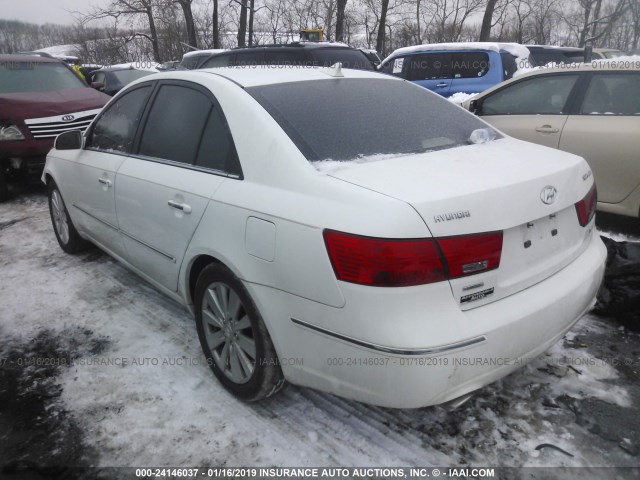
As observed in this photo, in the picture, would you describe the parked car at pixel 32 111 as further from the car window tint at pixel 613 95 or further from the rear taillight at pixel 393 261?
the car window tint at pixel 613 95

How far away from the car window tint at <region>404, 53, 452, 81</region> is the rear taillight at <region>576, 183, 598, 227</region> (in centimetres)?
765

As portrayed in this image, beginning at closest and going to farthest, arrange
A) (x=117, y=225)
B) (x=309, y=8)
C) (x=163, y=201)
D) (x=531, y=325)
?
1. (x=531, y=325)
2. (x=163, y=201)
3. (x=117, y=225)
4. (x=309, y=8)

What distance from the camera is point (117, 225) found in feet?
11.2

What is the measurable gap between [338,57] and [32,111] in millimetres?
4924

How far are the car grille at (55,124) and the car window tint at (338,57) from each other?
376 centimetres

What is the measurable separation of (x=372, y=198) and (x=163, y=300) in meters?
2.34

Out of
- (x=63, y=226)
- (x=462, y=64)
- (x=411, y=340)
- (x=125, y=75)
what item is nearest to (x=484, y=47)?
(x=462, y=64)

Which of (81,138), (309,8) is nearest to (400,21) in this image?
(309,8)

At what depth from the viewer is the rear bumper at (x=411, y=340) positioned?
1.79 meters

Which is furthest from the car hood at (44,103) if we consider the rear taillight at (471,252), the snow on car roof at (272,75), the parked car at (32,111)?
the rear taillight at (471,252)

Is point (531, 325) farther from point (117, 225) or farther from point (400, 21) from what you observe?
point (400, 21)

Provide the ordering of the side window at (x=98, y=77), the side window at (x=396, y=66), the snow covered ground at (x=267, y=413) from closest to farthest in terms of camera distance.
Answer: the snow covered ground at (x=267, y=413) < the side window at (x=396, y=66) < the side window at (x=98, y=77)

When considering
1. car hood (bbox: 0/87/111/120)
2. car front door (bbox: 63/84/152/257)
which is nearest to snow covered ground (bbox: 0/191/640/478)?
car front door (bbox: 63/84/152/257)

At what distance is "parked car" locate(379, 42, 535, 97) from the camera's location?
8.95m
